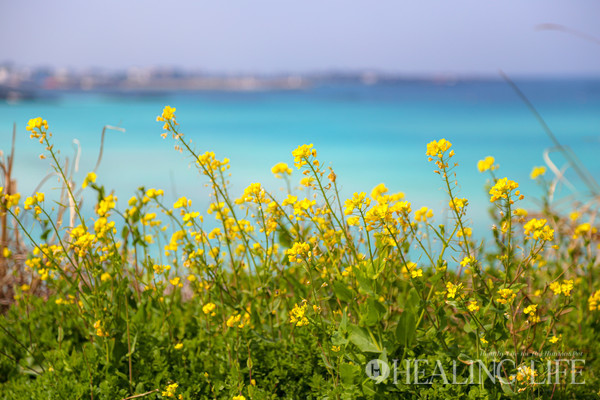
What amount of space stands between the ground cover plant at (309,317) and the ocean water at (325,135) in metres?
1.81

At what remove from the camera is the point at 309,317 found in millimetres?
1604

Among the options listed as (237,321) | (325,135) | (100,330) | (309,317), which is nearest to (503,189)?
(309,317)

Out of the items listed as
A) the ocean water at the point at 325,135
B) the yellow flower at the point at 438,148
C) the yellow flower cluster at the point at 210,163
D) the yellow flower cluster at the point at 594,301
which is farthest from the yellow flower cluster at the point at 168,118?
the ocean water at the point at 325,135

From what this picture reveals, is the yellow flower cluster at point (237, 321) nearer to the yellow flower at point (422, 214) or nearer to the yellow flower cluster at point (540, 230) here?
the yellow flower at point (422, 214)

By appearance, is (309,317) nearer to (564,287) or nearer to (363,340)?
(363,340)

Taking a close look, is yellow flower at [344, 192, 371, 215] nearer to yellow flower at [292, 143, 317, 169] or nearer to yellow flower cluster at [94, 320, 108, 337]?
yellow flower at [292, 143, 317, 169]

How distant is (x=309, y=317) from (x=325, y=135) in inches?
611

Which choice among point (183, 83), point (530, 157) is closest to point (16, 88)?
point (183, 83)

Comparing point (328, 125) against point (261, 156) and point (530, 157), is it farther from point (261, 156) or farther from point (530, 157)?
point (530, 157)

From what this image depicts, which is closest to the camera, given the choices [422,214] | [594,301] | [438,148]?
[438,148]

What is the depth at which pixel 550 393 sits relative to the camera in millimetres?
1807

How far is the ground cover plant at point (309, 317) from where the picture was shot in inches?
62.5

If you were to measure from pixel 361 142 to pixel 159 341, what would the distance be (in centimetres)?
1400

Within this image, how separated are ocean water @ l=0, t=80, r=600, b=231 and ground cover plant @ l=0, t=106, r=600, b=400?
181 centimetres
